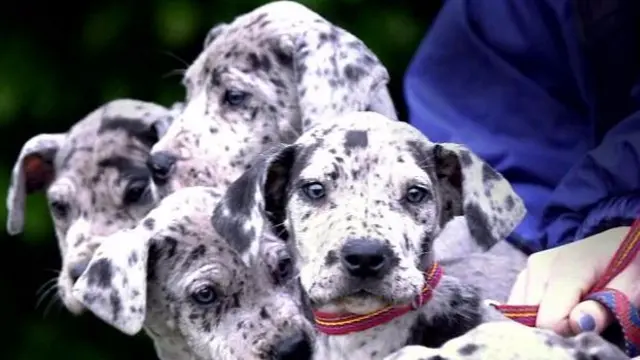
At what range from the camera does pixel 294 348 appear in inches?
149

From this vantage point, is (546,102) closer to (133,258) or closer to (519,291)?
(519,291)

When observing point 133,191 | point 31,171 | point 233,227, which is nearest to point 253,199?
point 233,227

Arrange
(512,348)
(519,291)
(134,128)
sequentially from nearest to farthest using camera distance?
(512,348)
(519,291)
(134,128)

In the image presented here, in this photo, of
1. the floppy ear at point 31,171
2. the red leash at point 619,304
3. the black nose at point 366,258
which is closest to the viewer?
the black nose at point 366,258

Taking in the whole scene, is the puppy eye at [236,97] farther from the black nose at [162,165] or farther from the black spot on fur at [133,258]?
the black spot on fur at [133,258]

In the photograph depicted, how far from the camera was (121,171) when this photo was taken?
459cm

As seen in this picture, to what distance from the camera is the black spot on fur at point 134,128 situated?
4695 mm

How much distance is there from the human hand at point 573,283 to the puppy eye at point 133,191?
1244 mm

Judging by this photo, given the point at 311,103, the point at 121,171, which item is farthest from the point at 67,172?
the point at 311,103

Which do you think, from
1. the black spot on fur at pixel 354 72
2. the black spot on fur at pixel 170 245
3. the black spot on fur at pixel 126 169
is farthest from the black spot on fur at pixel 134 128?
the black spot on fur at pixel 170 245

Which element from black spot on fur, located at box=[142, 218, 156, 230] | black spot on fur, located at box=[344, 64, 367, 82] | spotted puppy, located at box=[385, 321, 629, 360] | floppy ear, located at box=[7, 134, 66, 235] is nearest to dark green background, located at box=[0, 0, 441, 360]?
floppy ear, located at box=[7, 134, 66, 235]

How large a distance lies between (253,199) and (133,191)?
1077 mm

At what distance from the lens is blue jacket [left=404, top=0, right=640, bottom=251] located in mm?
4086

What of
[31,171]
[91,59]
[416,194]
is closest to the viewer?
[416,194]
